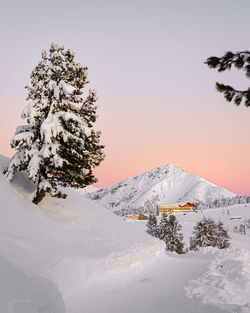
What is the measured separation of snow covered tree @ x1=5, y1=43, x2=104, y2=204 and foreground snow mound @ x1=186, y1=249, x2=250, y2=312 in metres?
10.3

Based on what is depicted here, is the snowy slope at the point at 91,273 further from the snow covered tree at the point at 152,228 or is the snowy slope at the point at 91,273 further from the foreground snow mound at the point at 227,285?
the snow covered tree at the point at 152,228

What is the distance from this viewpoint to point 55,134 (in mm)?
15406

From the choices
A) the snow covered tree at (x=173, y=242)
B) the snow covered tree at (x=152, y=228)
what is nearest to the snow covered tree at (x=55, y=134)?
the snow covered tree at (x=173, y=242)

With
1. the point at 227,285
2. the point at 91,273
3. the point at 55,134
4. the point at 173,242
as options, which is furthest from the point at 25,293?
the point at 173,242

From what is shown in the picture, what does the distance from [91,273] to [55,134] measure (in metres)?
9.04

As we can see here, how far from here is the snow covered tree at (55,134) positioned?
15461 millimetres

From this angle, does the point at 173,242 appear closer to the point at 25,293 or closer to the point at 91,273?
the point at 91,273

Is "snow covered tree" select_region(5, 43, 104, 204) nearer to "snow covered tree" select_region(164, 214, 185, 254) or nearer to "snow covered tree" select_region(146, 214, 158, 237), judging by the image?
"snow covered tree" select_region(164, 214, 185, 254)

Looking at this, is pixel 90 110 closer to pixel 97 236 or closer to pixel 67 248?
pixel 97 236

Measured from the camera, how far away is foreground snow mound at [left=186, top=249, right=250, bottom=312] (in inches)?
273

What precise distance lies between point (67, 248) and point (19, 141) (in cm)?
829

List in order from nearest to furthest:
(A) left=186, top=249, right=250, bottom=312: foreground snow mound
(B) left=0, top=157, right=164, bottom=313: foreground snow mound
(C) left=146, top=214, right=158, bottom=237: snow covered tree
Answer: (B) left=0, top=157, right=164, bottom=313: foreground snow mound < (A) left=186, top=249, right=250, bottom=312: foreground snow mound < (C) left=146, top=214, right=158, bottom=237: snow covered tree

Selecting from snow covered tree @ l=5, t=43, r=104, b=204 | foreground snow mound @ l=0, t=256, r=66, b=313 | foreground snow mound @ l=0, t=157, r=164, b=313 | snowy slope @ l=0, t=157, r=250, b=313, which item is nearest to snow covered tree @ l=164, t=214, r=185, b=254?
foreground snow mound @ l=0, t=157, r=164, b=313

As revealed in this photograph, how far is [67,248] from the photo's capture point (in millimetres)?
11484
